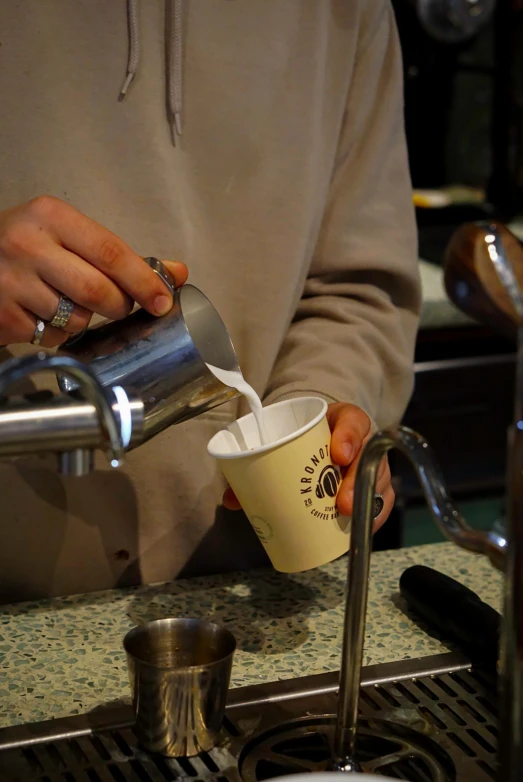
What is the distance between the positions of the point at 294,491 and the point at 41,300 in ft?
0.82

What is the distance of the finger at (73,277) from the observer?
805 millimetres

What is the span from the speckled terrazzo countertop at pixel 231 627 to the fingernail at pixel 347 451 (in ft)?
0.56

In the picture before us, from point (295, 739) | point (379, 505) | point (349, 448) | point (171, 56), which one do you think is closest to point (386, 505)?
point (379, 505)

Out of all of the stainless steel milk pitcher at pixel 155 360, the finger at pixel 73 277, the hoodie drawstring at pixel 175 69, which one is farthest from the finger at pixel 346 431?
the hoodie drawstring at pixel 175 69

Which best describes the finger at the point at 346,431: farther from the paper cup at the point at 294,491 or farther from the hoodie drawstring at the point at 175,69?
the hoodie drawstring at the point at 175,69

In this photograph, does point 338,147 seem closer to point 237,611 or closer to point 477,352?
point 237,611

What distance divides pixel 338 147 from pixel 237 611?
54 centimetres

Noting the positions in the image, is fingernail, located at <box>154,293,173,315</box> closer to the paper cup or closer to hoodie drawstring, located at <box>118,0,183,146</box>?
the paper cup

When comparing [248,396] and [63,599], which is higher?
[248,396]

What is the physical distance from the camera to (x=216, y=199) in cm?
109

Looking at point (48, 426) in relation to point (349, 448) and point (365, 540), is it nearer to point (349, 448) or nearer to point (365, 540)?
point (365, 540)

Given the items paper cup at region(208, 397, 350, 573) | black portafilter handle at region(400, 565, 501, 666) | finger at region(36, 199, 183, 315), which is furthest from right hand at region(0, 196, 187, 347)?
black portafilter handle at region(400, 565, 501, 666)

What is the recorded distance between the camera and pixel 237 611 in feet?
3.20

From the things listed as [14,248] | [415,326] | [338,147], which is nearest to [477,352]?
[415,326]
